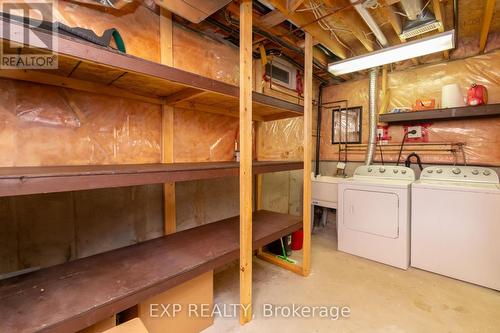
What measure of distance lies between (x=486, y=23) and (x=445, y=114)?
2.84 ft

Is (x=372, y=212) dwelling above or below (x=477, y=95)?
below

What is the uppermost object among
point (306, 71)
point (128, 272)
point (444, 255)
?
point (306, 71)

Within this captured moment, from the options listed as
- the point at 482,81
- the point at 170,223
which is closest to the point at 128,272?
the point at 170,223

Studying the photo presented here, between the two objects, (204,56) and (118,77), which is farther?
(204,56)

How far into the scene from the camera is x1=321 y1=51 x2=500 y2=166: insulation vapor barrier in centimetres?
257

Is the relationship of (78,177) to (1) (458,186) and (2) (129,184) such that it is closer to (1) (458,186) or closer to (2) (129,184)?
(2) (129,184)

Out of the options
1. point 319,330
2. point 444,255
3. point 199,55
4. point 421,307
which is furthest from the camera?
point 444,255

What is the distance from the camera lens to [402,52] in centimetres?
230

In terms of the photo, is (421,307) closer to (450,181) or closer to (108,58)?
→ (450,181)

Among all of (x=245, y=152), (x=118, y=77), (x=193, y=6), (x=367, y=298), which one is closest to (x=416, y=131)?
(x=367, y=298)

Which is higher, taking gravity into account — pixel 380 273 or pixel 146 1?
pixel 146 1

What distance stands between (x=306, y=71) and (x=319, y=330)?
2.09m

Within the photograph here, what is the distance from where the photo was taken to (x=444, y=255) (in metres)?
2.34

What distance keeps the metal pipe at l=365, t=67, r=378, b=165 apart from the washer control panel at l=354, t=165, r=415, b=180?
23 cm
